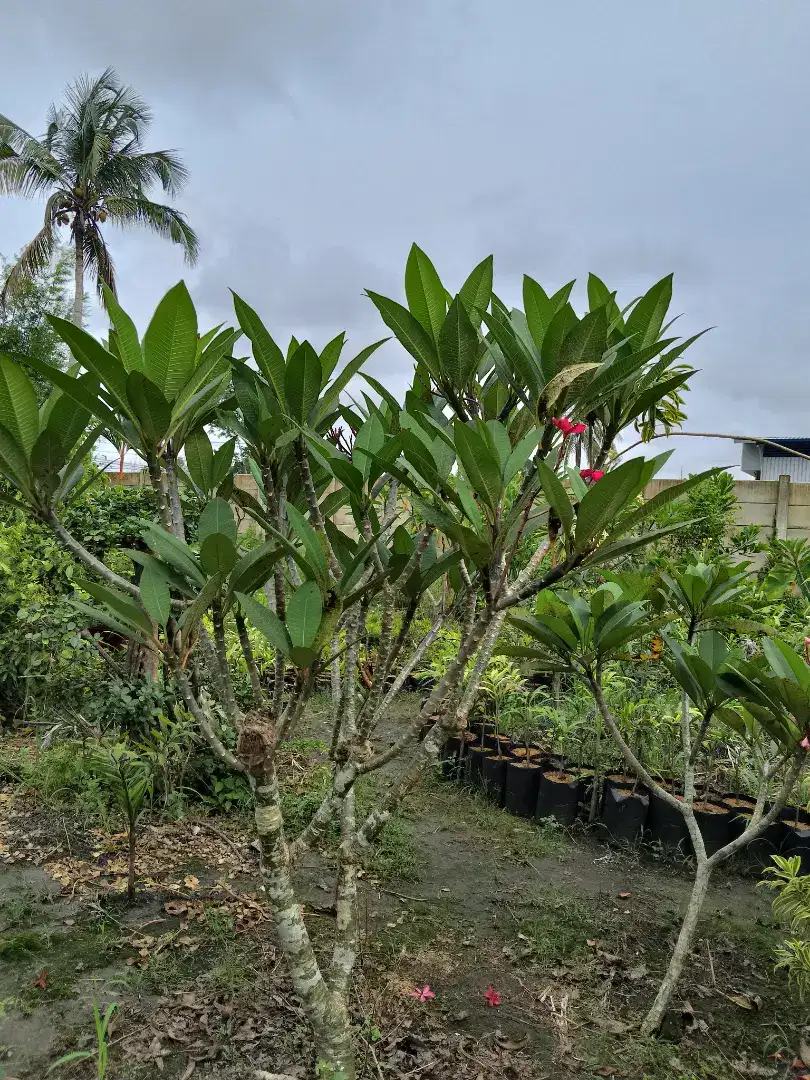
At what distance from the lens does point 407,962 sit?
2020 mm

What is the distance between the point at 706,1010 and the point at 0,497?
7.01ft

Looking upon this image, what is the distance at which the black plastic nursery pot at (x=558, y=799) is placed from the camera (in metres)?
3.18

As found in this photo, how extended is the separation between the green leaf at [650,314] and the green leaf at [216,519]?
0.81 m

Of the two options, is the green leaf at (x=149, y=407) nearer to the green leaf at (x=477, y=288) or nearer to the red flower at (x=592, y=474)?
the green leaf at (x=477, y=288)

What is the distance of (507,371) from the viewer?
4.38 ft

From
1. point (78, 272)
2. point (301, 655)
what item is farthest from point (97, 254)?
point (301, 655)

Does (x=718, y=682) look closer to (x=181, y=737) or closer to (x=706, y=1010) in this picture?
(x=706, y=1010)

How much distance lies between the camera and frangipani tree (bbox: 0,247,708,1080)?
114 centimetres

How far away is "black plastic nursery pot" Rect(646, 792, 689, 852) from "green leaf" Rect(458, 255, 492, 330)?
7.92ft

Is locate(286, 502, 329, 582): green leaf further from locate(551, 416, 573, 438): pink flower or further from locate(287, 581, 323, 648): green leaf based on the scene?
locate(551, 416, 573, 438): pink flower

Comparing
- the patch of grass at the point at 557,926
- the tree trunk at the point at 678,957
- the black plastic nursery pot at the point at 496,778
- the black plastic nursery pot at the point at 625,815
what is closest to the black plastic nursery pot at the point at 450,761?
the black plastic nursery pot at the point at 496,778

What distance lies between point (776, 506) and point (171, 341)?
775 cm

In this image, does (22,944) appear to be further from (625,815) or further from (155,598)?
(625,815)

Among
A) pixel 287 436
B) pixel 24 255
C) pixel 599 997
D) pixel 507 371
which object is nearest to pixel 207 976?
pixel 599 997
